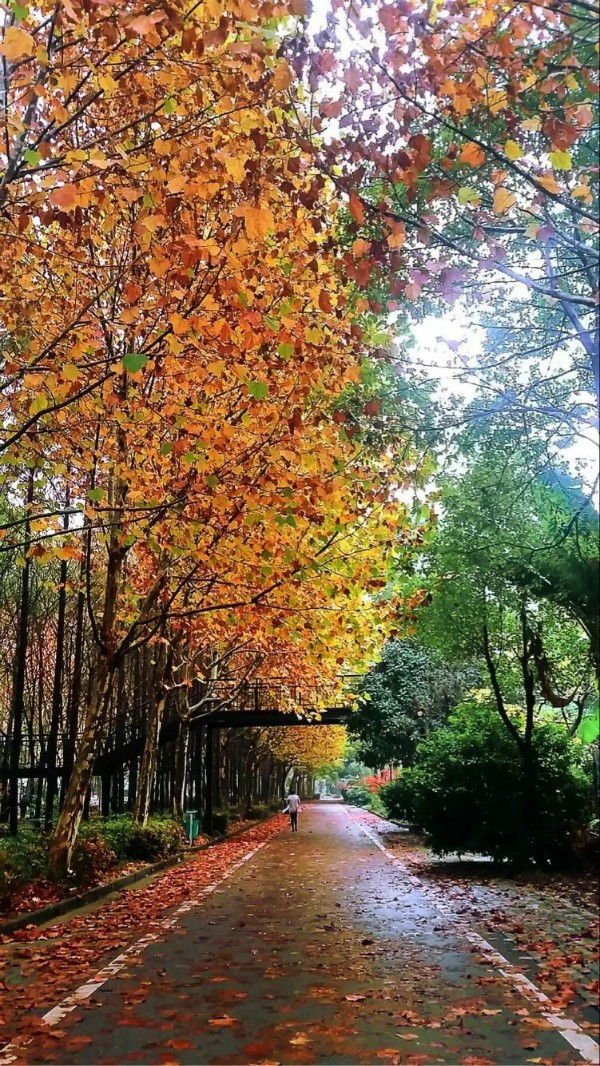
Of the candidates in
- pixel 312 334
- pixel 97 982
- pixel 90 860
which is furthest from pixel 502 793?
pixel 312 334

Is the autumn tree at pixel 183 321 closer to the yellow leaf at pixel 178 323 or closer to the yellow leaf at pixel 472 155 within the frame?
the yellow leaf at pixel 178 323

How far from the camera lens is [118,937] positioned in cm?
980

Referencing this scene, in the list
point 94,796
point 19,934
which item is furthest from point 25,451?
point 94,796

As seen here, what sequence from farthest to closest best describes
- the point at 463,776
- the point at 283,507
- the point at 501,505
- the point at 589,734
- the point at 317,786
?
the point at 317,786, the point at 463,776, the point at 501,505, the point at 283,507, the point at 589,734

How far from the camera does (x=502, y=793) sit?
15711 millimetres

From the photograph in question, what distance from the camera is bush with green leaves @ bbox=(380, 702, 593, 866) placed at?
1502cm

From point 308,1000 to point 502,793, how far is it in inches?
392

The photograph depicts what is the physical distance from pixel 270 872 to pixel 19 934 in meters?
8.90

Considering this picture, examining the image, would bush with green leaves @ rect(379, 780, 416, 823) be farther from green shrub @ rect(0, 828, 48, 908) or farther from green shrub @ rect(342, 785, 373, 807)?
green shrub @ rect(342, 785, 373, 807)

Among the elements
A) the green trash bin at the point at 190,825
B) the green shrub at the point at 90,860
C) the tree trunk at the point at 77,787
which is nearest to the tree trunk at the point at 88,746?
the tree trunk at the point at 77,787

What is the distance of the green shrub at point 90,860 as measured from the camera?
1381 centimetres

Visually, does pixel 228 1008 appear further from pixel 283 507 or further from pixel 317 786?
pixel 317 786

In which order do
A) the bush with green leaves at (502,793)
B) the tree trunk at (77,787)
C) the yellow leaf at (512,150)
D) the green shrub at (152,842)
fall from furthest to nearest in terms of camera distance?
the green shrub at (152,842)
the bush with green leaves at (502,793)
the tree trunk at (77,787)
the yellow leaf at (512,150)

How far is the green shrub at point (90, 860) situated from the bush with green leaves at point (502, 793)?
20.3ft
